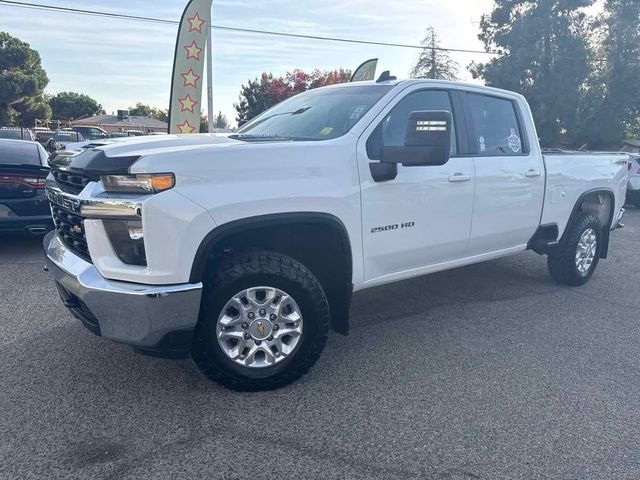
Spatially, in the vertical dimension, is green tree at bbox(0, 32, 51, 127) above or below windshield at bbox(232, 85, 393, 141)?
above

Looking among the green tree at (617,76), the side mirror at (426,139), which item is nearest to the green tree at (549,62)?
the green tree at (617,76)

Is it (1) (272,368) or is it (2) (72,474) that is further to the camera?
(1) (272,368)

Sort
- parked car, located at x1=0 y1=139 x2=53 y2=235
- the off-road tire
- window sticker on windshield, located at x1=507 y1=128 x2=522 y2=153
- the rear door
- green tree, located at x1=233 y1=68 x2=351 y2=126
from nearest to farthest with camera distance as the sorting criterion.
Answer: the rear door
window sticker on windshield, located at x1=507 y1=128 x2=522 y2=153
parked car, located at x1=0 y1=139 x2=53 y2=235
the off-road tire
green tree, located at x1=233 y1=68 x2=351 y2=126

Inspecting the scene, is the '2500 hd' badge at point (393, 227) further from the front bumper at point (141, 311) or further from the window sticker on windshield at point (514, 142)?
the window sticker on windshield at point (514, 142)

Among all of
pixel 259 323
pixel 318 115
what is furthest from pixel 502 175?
pixel 259 323

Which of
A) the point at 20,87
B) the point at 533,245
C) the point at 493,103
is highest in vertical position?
the point at 20,87

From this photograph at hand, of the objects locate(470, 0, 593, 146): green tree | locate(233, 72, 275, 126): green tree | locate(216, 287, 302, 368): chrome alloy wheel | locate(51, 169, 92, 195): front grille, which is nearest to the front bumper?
locate(216, 287, 302, 368): chrome alloy wheel

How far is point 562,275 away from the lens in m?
5.84

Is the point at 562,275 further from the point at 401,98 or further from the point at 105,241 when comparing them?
the point at 105,241

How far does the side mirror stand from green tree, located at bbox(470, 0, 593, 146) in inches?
1043

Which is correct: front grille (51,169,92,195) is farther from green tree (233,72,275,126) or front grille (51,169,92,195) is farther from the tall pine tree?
green tree (233,72,275,126)

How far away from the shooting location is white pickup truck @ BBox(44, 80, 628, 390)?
9.41ft

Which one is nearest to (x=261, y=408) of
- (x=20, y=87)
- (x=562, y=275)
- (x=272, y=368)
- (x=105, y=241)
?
(x=272, y=368)

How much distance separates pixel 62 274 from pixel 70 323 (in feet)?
4.39
